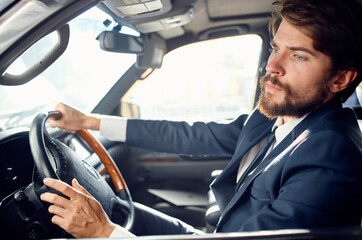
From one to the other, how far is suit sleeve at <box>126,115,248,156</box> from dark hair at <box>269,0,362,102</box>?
0.65 metres

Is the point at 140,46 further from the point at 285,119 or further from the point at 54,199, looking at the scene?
the point at 54,199

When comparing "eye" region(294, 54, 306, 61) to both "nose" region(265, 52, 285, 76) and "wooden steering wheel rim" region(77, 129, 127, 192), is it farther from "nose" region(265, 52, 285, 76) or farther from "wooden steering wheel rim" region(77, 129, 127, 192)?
"wooden steering wheel rim" region(77, 129, 127, 192)

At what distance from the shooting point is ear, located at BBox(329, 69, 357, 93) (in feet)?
3.91

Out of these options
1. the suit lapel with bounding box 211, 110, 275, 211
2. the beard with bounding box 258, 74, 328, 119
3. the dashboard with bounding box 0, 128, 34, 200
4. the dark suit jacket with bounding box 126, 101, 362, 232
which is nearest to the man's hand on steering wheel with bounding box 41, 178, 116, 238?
the dashboard with bounding box 0, 128, 34, 200

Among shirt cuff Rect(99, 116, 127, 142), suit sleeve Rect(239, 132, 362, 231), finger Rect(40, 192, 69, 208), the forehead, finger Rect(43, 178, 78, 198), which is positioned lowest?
shirt cuff Rect(99, 116, 127, 142)

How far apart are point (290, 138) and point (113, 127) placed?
2.82ft

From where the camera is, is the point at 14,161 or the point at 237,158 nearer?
the point at 14,161

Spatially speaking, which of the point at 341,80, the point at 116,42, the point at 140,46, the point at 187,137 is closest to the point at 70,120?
the point at 116,42

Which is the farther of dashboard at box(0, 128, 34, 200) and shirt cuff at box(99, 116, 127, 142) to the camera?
shirt cuff at box(99, 116, 127, 142)

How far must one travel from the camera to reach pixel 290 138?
1.10m

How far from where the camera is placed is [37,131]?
1021 millimetres

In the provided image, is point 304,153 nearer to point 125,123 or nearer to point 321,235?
point 321,235

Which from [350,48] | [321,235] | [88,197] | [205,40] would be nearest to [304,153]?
[321,235]

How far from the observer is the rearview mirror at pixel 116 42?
1.55 metres
